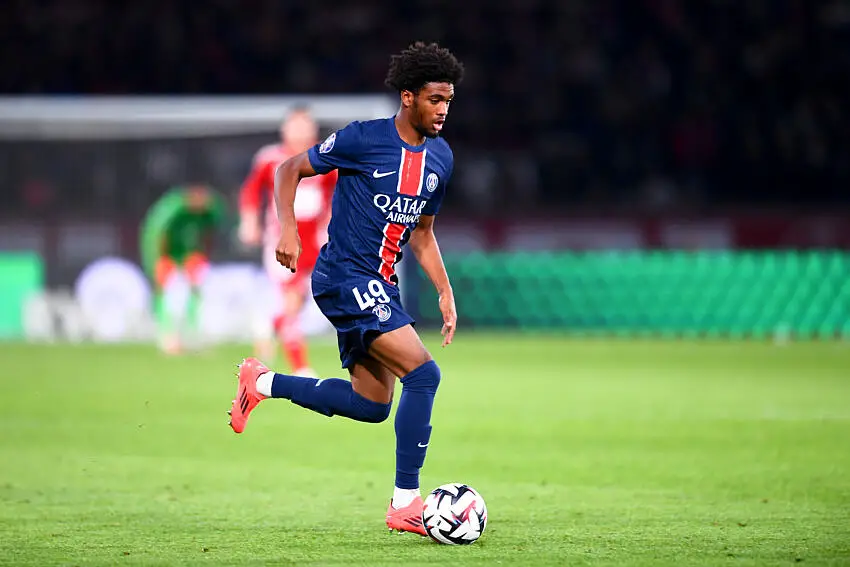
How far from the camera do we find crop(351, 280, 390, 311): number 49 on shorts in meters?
5.52

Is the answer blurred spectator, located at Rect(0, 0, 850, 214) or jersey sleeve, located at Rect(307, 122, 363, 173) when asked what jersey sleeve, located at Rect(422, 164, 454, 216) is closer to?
jersey sleeve, located at Rect(307, 122, 363, 173)

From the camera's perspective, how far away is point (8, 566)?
469cm

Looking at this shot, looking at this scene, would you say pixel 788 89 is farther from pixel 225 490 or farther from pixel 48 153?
pixel 225 490

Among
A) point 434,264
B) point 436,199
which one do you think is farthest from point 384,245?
point 434,264

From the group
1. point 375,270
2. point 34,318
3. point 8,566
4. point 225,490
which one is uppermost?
point 375,270

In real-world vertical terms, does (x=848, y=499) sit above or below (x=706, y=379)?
above

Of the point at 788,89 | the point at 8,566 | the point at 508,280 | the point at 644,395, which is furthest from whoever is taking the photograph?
the point at 788,89

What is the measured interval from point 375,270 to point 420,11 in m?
19.0

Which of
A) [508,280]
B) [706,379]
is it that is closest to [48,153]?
[508,280]

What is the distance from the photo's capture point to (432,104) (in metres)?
5.53

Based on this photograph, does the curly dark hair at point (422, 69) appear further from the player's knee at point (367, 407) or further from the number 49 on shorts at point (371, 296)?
the player's knee at point (367, 407)

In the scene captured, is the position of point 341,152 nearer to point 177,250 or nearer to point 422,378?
point 422,378

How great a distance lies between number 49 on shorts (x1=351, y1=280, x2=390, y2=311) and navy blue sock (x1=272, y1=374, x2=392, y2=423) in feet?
1.34

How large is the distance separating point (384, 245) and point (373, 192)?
0.22 metres
